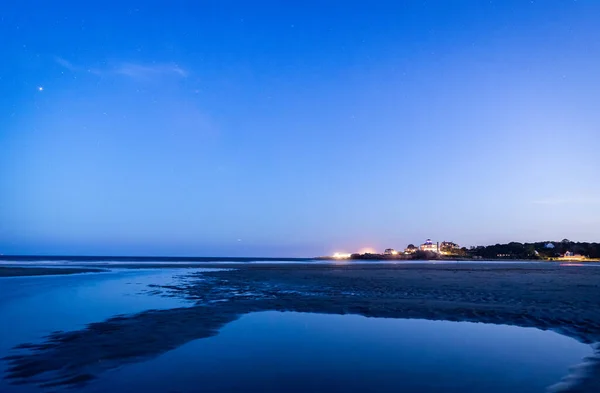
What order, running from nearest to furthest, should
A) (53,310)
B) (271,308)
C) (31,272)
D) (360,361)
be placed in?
(360,361), (53,310), (271,308), (31,272)

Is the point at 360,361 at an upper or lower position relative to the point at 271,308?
lower

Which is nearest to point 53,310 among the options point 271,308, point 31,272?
point 271,308

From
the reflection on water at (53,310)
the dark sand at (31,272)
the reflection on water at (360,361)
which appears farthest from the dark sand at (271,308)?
the dark sand at (31,272)

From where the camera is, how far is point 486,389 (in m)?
7.91

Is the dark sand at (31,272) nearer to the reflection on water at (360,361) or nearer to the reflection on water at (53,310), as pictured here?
the reflection on water at (53,310)

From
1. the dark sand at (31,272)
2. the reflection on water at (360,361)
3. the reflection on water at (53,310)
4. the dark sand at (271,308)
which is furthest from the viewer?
the dark sand at (31,272)

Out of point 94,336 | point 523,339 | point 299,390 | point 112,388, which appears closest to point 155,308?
point 94,336

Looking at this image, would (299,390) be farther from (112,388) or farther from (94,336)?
(94,336)

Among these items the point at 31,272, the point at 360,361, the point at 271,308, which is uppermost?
the point at 31,272

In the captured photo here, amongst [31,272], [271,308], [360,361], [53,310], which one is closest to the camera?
[360,361]

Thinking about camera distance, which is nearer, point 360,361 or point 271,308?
point 360,361

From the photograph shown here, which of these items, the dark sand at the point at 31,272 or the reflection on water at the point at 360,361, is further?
the dark sand at the point at 31,272

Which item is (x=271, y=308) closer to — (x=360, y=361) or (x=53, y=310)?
(x=360, y=361)

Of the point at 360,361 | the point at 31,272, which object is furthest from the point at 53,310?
the point at 31,272
